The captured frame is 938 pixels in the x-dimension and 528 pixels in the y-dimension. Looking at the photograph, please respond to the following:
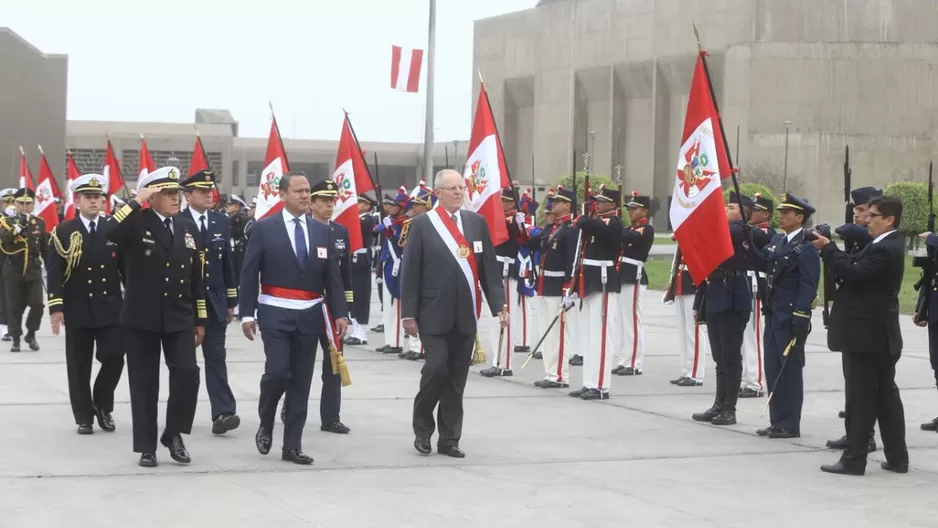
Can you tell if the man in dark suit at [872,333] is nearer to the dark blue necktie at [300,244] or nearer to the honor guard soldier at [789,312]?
the honor guard soldier at [789,312]

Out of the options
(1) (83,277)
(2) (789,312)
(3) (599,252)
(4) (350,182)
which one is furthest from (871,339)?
(4) (350,182)

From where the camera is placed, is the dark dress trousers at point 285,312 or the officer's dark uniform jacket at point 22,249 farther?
the officer's dark uniform jacket at point 22,249

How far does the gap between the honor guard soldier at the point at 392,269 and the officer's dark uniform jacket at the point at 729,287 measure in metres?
6.10

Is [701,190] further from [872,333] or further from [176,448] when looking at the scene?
[176,448]

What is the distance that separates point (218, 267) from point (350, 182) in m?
6.67

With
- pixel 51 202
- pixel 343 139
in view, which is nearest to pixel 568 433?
pixel 343 139

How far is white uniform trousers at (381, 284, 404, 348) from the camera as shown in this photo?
17562 millimetres

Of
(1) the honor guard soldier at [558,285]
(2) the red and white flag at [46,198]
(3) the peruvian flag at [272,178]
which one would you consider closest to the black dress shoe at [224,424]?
(1) the honor guard soldier at [558,285]

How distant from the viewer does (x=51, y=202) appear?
89.5ft

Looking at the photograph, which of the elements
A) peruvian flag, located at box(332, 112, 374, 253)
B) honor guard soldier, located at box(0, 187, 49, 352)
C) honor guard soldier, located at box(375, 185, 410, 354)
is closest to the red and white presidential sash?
peruvian flag, located at box(332, 112, 374, 253)

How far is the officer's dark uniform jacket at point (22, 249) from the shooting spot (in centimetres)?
1741

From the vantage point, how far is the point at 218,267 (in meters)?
10.8

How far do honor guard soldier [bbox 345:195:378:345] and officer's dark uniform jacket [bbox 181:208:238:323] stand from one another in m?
5.29

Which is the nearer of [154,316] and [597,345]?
[154,316]
